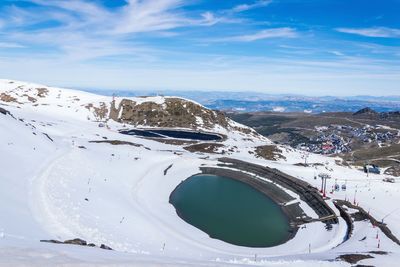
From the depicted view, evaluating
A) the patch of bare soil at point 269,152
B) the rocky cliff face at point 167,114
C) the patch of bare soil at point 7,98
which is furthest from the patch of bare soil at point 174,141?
the patch of bare soil at point 7,98

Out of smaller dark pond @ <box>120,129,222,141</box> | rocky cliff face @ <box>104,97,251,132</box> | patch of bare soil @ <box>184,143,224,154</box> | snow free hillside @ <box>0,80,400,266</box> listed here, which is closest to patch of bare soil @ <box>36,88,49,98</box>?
rocky cliff face @ <box>104,97,251,132</box>

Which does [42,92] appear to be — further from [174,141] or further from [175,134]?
[174,141]

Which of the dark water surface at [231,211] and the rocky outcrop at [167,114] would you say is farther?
the rocky outcrop at [167,114]

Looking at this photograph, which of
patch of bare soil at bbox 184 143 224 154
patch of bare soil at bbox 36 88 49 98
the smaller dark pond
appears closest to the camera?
patch of bare soil at bbox 184 143 224 154

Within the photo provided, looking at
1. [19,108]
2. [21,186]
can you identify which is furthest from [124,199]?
[19,108]

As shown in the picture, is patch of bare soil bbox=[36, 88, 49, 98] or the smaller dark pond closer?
the smaller dark pond

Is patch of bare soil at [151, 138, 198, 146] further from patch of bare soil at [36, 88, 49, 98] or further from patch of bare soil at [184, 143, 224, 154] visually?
patch of bare soil at [36, 88, 49, 98]

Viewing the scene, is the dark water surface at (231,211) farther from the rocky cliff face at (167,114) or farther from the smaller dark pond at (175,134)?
the rocky cliff face at (167,114)

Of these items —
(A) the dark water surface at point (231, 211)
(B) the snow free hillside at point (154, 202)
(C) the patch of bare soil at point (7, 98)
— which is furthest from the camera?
(C) the patch of bare soil at point (7, 98)
